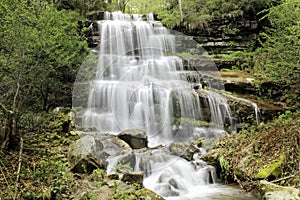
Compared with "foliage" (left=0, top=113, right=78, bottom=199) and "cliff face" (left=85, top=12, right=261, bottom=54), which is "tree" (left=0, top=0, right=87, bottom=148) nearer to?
"foliage" (left=0, top=113, right=78, bottom=199)

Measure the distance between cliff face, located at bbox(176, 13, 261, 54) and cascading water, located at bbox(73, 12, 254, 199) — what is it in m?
2.58

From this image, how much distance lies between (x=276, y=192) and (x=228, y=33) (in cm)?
1151

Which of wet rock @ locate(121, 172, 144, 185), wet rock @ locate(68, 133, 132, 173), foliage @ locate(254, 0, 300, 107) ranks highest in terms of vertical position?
foliage @ locate(254, 0, 300, 107)

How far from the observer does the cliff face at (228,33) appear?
1400cm

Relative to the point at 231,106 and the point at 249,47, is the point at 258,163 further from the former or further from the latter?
the point at 249,47

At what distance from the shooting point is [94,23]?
13.8 m

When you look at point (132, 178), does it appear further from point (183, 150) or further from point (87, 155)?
point (183, 150)

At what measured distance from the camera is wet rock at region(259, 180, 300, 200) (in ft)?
12.9

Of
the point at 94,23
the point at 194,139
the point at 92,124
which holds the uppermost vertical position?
the point at 94,23

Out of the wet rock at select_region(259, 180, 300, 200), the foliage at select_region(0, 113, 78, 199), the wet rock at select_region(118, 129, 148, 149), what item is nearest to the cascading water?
the wet rock at select_region(118, 129, 148, 149)

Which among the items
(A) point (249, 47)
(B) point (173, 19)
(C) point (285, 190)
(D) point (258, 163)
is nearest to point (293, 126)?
(D) point (258, 163)

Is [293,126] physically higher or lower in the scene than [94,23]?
lower

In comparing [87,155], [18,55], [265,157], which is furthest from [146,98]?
[18,55]

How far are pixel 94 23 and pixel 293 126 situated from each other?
11.4 meters
